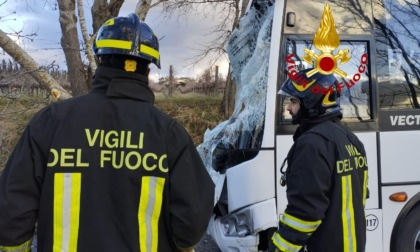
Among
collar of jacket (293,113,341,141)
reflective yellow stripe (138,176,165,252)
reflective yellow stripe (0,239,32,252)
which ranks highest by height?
collar of jacket (293,113,341,141)

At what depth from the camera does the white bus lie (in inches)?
149

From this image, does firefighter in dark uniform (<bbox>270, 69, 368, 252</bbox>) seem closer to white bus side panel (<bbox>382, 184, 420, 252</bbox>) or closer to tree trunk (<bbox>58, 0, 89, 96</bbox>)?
white bus side panel (<bbox>382, 184, 420, 252</bbox>)

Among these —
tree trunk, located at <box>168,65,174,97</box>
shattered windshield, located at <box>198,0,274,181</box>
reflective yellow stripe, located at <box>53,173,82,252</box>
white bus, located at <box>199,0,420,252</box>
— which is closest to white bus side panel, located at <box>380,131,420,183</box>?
white bus, located at <box>199,0,420,252</box>

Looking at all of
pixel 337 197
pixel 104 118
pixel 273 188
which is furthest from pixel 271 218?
pixel 104 118

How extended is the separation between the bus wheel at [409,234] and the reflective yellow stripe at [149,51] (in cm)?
300

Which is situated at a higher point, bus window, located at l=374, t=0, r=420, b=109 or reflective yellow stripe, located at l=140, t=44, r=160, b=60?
bus window, located at l=374, t=0, r=420, b=109

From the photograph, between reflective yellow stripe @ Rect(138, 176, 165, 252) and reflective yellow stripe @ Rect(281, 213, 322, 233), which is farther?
reflective yellow stripe @ Rect(281, 213, 322, 233)

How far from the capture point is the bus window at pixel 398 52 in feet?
13.2

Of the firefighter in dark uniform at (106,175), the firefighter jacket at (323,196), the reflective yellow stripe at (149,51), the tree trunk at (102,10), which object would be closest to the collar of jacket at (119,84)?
the firefighter in dark uniform at (106,175)

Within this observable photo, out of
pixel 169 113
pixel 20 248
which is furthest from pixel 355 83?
pixel 169 113

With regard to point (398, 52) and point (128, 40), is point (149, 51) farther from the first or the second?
point (398, 52)

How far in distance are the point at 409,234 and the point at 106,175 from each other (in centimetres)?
322

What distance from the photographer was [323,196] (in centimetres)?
241

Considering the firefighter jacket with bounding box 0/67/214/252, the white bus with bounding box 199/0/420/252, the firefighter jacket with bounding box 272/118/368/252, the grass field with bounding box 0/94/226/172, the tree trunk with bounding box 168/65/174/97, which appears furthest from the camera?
the tree trunk with bounding box 168/65/174/97
